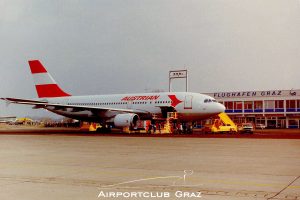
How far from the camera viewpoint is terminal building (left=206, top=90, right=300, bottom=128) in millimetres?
67375

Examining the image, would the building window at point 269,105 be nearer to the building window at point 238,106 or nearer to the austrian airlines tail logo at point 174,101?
the building window at point 238,106

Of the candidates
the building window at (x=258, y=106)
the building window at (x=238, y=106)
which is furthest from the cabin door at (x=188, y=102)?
the building window at (x=238, y=106)

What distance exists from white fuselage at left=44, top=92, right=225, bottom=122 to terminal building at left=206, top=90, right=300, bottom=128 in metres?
35.7

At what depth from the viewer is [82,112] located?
41.0 meters

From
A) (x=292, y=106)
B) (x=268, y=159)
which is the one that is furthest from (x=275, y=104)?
(x=268, y=159)

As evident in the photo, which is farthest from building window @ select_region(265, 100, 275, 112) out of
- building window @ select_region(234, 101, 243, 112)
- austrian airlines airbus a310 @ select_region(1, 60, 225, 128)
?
austrian airlines airbus a310 @ select_region(1, 60, 225, 128)

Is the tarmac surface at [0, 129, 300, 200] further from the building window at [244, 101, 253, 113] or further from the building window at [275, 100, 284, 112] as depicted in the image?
the building window at [244, 101, 253, 113]

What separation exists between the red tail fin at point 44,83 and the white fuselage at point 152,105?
155 inches

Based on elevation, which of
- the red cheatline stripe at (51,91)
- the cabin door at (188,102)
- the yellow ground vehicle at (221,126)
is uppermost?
the red cheatline stripe at (51,91)

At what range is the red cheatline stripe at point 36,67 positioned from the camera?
4606 centimetres

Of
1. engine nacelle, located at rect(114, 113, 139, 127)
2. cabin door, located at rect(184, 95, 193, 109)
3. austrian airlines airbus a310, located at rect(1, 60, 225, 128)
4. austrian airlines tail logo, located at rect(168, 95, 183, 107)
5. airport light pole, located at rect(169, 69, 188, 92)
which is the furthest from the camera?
airport light pole, located at rect(169, 69, 188, 92)
